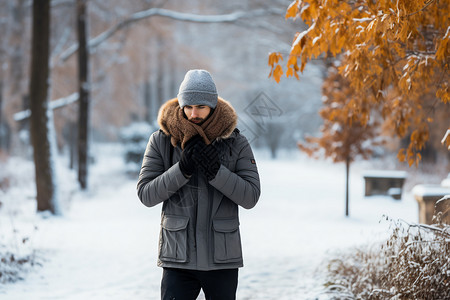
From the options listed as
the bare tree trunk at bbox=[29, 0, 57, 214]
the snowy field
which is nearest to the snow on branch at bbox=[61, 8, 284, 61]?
the snowy field

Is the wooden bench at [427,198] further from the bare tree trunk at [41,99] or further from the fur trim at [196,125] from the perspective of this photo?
the bare tree trunk at [41,99]

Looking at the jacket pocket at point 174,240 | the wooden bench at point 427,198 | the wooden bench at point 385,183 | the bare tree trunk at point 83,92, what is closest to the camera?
the jacket pocket at point 174,240

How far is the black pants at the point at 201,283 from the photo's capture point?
8.88 feet

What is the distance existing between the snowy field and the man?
7.99 feet

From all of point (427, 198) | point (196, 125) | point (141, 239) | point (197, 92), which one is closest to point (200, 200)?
point (196, 125)

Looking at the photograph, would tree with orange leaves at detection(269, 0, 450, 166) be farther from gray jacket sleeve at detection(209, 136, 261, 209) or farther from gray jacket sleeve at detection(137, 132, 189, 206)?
gray jacket sleeve at detection(137, 132, 189, 206)

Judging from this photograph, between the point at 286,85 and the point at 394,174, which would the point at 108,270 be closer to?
the point at 394,174

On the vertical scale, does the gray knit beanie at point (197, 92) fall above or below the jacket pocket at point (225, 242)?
above

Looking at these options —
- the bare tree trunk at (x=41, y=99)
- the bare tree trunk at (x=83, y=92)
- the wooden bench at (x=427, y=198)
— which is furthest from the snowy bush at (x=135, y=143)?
the wooden bench at (x=427, y=198)

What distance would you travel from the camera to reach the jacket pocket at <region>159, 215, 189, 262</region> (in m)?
2.68

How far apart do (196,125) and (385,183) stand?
42.3 ft

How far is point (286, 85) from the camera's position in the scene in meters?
33.6

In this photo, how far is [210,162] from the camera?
258 centimetres

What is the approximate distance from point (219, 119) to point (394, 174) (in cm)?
1257
